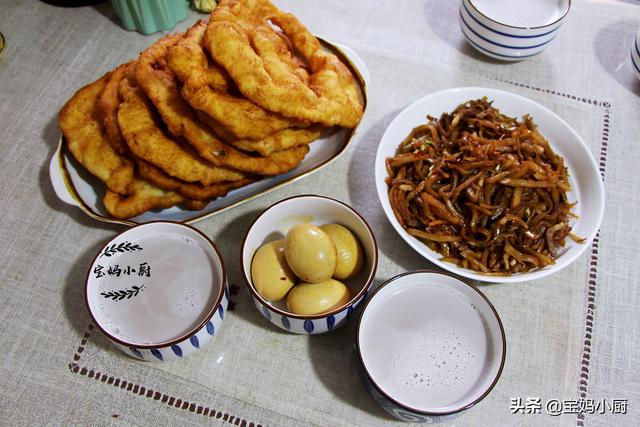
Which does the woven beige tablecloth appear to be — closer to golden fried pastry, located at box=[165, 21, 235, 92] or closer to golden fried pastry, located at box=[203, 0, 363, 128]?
golden fried pastry, located at box=[203, 0, 363, 128]

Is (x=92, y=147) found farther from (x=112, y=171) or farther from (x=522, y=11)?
(x=522, y=11)

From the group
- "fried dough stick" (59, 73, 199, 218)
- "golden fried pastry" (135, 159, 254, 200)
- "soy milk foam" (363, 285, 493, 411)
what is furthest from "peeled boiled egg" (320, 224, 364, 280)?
"fried dough stick" (59, 73, 199, 218)

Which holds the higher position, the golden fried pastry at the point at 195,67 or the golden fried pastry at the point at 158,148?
the golden fried pastry at the point at 195,67

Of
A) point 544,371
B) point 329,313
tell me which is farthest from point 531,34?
point 329,313

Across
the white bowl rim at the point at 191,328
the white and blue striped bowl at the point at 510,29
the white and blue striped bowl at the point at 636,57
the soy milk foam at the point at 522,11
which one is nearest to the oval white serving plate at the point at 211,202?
the white bowl rim at the point at 191,328

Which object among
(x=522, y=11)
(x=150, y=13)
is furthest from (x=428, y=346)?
(x=150, y=13)

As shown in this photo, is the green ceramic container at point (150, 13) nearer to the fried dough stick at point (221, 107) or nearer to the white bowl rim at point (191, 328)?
the fried dough stick at point (221, 107)
